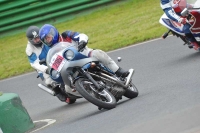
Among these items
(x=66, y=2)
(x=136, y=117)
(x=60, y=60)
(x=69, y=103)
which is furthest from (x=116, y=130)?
(x=66, y=2)

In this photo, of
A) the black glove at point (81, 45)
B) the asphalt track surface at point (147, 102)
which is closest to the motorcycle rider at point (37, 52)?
the asphalt track surface at point (147, 102)

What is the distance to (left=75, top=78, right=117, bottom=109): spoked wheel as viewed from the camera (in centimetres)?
969

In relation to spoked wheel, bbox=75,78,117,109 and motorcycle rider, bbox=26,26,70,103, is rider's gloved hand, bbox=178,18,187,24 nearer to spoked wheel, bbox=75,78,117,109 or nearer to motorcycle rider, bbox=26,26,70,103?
motorcycle rider, bbox=26,26,70,103

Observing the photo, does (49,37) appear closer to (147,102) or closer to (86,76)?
(86,76)

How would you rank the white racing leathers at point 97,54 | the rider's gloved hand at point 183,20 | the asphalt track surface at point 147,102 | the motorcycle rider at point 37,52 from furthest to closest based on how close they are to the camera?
1. the rider's gloved hand at point 183,20
2. the motorcycle rider at point 37,52
3. the white racing leathers at point 97,54
4. the asphalt track surface at point 147,102

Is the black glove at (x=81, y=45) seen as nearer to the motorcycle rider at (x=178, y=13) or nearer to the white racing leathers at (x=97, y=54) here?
the white racing leathers at (x=97, y=54)

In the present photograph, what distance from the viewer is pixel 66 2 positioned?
75.4 ft

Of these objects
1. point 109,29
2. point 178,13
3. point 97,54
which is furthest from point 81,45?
point 109,29

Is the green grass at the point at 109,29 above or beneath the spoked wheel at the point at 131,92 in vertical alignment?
beneath

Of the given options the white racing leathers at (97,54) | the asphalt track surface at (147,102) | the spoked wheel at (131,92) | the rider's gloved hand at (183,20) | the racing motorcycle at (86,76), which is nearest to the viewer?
the asphalt track surface at (147,102)

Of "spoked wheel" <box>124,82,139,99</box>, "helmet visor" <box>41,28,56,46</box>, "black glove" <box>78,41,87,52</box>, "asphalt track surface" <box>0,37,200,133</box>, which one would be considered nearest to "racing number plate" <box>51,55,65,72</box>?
"black glove" <box>78,41,87,52</box>

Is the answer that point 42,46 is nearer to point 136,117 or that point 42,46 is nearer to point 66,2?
point 136,117

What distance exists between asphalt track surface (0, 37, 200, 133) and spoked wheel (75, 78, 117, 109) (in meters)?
0.13

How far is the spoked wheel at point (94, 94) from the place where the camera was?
9688 mm
